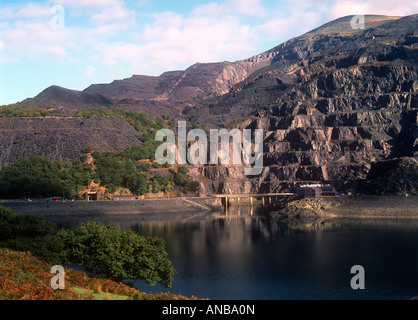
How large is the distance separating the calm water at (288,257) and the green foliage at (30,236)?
1165 centimetres

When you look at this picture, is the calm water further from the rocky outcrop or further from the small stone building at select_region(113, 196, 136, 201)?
the small stone building at select_region(113, 196, 136, 201)

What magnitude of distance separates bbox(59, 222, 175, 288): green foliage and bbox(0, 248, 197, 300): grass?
135 inches

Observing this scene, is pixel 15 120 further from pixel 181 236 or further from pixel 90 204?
pixel 181 236

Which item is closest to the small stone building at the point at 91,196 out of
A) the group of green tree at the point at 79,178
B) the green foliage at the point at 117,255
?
the group of green tree at the point at 79,178

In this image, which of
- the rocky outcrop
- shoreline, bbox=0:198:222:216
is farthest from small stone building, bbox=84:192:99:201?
the rocky outcrop

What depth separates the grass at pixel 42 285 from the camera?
3466 cm

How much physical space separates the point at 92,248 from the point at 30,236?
656cm

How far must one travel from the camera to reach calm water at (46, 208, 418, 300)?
188 feet

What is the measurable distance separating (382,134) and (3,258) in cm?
16709

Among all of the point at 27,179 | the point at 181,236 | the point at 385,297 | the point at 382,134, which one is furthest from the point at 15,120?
the point at 385,297

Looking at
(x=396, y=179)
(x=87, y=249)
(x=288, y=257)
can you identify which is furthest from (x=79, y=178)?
(x=87, y=249)

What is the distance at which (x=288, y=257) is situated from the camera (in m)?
76.5

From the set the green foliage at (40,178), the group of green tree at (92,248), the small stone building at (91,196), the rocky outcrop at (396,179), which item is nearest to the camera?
the group of green tree at (92,248)

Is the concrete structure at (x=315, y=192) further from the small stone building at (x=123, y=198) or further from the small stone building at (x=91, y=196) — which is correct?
the small stone building at (x=91, y=196)
